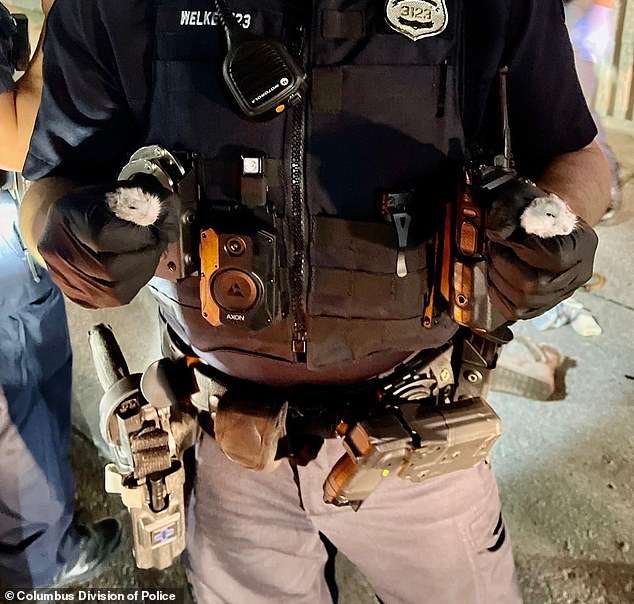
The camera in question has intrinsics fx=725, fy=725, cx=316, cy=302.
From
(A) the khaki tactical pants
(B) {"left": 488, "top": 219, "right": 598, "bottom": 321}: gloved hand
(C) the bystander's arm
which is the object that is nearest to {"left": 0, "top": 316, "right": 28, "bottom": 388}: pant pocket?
(C) the bystander's arm

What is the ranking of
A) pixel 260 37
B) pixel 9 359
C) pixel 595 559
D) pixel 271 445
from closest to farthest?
pixel 260 37 < pixel 271 445 < pixel 9 359 < pixel 595 559

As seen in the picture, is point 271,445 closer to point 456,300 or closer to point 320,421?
point 320,421

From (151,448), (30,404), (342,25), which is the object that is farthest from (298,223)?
(30,404)

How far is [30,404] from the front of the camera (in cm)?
166

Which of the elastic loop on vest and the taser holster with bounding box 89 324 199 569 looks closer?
the elastic loop on vest

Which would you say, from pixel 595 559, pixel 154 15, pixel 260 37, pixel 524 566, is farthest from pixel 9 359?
pixel 595 559

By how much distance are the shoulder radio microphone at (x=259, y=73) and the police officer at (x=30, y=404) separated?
610mm

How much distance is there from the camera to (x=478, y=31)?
3.07 ft

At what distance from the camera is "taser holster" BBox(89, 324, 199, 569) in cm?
119

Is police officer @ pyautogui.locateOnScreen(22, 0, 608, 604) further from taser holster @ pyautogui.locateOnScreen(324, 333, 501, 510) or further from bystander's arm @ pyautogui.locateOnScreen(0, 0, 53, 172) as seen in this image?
bystander's arm @ pyautogui.locateOnScreen(0, 0, 53, 172)

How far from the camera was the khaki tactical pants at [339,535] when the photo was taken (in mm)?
1146

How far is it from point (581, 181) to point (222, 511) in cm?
75

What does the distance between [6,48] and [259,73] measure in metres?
0.75

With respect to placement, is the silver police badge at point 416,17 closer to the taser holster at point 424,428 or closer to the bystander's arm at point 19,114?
the taser holster at point 424,428
